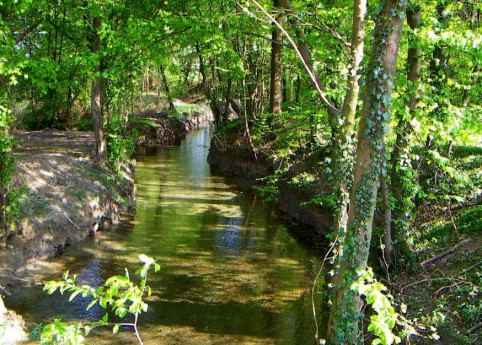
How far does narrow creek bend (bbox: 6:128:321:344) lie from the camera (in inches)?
348

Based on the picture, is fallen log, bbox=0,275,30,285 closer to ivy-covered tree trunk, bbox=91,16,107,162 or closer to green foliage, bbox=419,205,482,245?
ivy-covered tree trunk, bbox=91,16,107,162

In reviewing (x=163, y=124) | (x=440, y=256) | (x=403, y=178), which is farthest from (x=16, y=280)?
(x=163, y=124)

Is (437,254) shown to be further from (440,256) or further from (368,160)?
(368,160)

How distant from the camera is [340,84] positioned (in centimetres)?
838

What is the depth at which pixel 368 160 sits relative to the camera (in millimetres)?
5977

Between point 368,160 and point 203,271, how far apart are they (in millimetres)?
6906

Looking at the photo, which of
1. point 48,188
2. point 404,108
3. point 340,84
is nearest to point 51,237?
point 48,188

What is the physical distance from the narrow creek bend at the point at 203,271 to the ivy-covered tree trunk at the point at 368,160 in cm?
235

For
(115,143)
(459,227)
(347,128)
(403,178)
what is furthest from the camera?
(115,143)

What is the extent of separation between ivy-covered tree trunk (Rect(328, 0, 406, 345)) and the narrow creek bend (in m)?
2.35

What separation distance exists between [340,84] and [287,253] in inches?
255

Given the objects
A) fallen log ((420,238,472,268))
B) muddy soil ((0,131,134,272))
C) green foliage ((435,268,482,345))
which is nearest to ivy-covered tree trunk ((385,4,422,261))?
fallen log ((420,238,472,268))

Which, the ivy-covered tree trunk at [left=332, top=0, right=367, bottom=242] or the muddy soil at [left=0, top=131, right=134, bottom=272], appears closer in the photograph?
the ivy-covered tree trunk at [left=332, top=0, right=367, bottom=242]

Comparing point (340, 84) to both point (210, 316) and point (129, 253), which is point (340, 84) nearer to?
point (210, 316)
